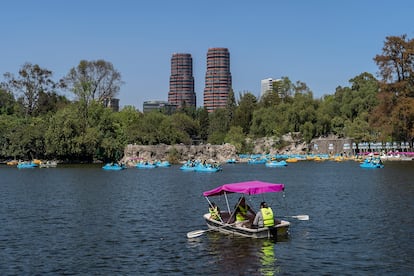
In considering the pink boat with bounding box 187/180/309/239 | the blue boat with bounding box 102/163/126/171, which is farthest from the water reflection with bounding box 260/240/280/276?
the blue boat with bounding box 102/163/126/171

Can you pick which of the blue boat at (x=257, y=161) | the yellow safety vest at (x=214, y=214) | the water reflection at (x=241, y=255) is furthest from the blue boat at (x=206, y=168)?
the water reflection at (x=241, y=255)

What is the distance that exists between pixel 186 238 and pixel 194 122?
14184 cm

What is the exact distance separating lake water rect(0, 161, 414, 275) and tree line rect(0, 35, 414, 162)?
57.1 meters

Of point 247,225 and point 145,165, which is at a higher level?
point 145,165

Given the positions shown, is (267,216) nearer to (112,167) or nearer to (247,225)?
(247,225)

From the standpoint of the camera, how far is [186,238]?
96.3ft

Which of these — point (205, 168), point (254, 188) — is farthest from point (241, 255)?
point (205, 168)

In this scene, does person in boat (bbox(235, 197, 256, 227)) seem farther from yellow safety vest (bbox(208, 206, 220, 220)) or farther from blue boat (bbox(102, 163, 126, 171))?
blue boat (bbox(102, 163, 126, 171))

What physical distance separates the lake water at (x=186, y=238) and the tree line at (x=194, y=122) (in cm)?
5707

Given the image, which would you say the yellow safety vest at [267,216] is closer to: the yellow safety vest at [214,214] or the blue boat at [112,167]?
the yellow safety vest at [214,214]

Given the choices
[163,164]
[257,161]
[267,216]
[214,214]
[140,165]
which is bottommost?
[214,214]

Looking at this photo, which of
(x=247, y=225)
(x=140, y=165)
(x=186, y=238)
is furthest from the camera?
(x=140, y=165)

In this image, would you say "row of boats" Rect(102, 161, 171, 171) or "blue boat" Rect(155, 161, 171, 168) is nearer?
"row of boats" Rect(102, 161, 171, 171)

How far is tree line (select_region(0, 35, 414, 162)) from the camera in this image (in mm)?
103750
